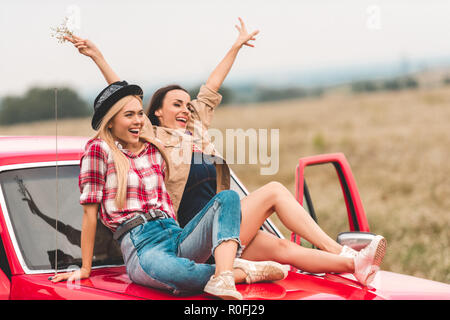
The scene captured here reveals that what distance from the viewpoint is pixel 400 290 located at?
9.99ft

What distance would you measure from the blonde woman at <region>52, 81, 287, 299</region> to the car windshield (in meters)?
0.22

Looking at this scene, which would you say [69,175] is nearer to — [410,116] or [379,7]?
[379,7]

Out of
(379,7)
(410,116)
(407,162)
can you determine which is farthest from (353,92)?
(379,7)

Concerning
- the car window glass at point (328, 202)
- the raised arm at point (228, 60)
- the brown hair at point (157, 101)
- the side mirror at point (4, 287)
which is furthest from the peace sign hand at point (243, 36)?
the car window glass at point (328, 202)

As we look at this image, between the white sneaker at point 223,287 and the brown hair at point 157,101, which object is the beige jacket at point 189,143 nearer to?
the brown hair at point 157,101

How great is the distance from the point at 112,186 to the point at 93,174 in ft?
0.36

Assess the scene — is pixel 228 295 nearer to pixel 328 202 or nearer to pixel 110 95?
pixel 110 95

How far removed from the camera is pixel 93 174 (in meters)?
3.02

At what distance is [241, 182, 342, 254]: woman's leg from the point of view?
3146 millimetres

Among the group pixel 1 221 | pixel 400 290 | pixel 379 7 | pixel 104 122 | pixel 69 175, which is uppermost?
pixel 379 7

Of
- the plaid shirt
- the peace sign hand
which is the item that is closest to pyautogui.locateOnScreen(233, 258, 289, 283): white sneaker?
the plaid shirt

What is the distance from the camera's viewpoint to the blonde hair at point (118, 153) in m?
3.03
